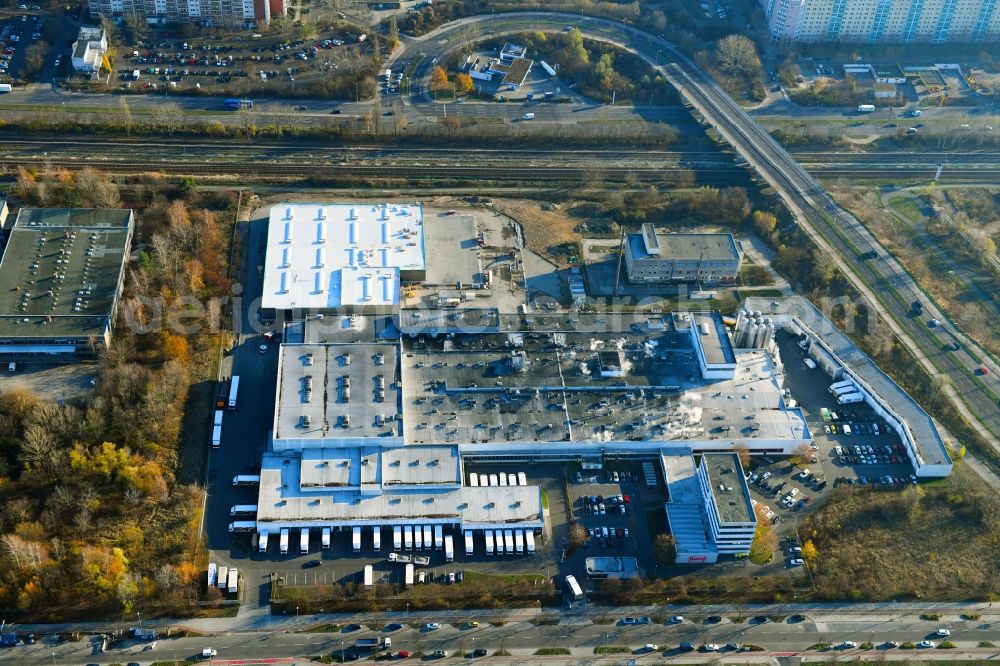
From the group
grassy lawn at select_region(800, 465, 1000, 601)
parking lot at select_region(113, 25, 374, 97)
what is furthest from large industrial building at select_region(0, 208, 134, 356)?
grassy lawn at select_region(800, 465, 1000, 601)

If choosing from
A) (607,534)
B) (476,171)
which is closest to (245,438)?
(607,534)

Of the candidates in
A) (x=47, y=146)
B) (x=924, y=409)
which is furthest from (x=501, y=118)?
(x=924, y=409)

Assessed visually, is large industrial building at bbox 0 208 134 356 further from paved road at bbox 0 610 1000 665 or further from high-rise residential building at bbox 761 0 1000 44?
high-rise residential building at bbox 761 0 1000 44

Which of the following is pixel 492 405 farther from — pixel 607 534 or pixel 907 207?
pixel 907 207

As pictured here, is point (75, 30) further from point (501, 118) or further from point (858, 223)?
point (858, 223)

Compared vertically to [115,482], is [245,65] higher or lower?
higher

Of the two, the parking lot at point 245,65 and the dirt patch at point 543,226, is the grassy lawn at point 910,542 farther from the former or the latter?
the parking lot at point 245,65
